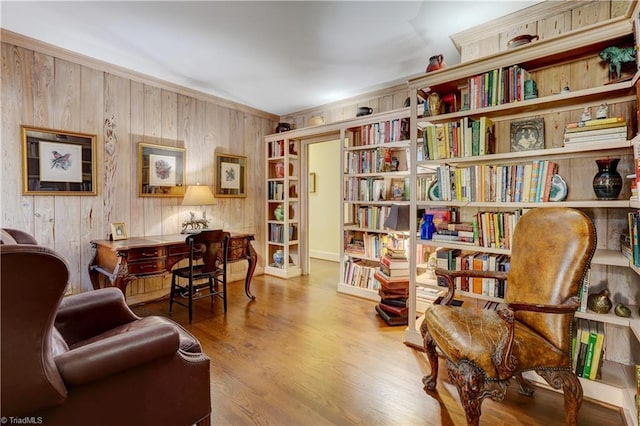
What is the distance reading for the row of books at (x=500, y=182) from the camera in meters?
1.93

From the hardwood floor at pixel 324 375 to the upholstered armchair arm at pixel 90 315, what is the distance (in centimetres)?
74

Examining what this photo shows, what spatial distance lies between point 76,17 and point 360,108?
277cm

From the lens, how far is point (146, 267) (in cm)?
274

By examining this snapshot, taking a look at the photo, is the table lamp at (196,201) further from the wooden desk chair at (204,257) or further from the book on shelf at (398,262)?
the book on shelf at (398,262)

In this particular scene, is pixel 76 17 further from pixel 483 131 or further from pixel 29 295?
pixel 483 131

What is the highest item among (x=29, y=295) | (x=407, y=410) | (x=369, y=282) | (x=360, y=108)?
(x=360, y=108)

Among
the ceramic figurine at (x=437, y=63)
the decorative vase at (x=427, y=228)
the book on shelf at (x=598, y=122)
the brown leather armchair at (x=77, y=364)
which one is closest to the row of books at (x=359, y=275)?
the decorative vase at (x=427, y=228)

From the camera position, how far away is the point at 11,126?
256 centimetres

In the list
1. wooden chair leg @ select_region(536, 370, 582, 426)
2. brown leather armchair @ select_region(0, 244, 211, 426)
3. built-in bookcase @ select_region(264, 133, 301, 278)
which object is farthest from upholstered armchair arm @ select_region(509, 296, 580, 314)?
built-in bookcase @ select_region(264, 133, 301, 278)

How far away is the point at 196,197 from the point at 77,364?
2.60m

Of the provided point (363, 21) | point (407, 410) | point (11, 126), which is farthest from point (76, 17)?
point (407, 410)

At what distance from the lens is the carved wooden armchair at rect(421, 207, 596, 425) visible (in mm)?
1424

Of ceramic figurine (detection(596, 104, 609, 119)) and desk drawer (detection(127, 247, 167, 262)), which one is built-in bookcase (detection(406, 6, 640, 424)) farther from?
desk drawer (detection(127, 247, 167, 262))

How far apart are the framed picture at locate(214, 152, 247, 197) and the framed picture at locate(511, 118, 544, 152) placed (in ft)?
10.9
